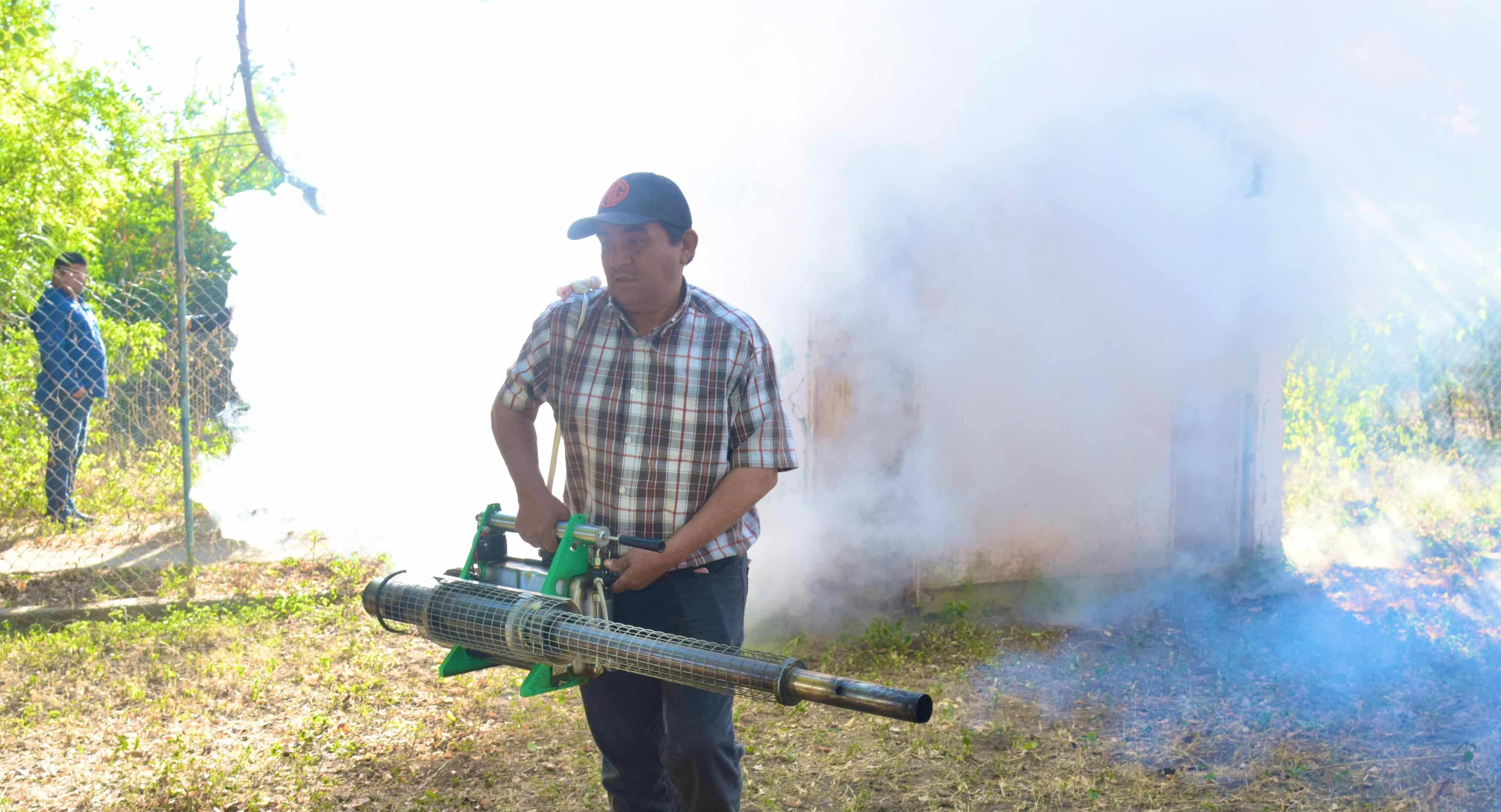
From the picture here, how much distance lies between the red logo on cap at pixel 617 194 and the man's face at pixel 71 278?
20.7 ft

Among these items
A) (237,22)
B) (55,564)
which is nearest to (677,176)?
(55,564)

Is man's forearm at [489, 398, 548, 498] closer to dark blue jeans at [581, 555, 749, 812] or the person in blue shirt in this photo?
dark blue jeans at [581, 555, 749, 812]

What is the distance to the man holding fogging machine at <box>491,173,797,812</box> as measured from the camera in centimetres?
264

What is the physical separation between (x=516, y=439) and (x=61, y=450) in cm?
596

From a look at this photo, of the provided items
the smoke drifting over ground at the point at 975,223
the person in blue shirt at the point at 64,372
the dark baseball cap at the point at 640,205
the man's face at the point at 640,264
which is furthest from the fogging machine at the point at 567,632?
the person in blue shirt at the point at 64,372

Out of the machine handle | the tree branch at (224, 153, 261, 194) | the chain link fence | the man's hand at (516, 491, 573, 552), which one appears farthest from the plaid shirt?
the tree branch at (224, 153, 261, 194)

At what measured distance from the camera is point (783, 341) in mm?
5414

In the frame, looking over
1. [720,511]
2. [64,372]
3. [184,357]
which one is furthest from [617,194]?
[64,372]

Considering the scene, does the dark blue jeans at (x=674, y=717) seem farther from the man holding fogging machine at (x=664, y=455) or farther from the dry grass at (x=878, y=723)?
the dry grass at (x=878, y=723)

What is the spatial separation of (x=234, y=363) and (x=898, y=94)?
16.7 ft

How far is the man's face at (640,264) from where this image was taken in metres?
2.65

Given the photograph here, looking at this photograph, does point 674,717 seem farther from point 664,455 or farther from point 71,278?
point 71,278

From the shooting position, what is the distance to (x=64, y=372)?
7121 millimetres

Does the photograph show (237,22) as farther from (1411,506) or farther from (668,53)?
(1411,506)
